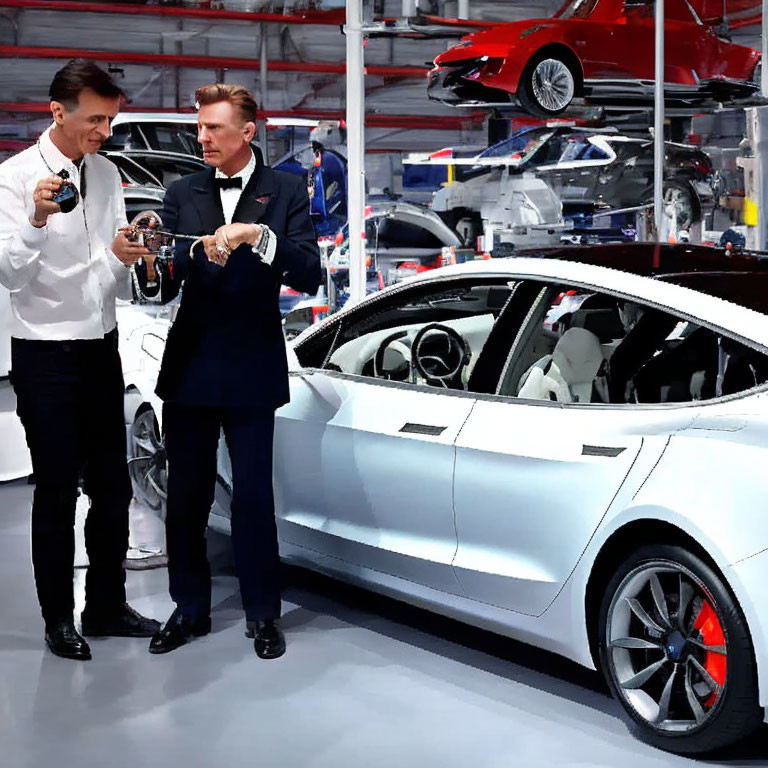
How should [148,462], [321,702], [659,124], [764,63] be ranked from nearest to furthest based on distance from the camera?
1. [321,702]
2. [148,462]
3. [659,124]
4. [764,63]

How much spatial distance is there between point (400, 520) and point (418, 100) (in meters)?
5.48

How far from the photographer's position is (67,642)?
461 centimetres

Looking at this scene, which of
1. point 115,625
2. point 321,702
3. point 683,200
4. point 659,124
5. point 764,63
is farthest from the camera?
point 764,63

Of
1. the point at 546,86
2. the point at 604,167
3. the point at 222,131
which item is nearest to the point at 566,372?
the point at 222,131

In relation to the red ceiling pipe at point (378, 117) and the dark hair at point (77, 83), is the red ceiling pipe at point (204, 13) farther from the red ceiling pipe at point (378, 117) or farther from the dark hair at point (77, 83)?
the dark hair at point (77, 83)

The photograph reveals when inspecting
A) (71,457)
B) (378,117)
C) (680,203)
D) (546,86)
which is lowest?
(71,457)

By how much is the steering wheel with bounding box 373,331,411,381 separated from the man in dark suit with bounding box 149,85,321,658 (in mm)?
396

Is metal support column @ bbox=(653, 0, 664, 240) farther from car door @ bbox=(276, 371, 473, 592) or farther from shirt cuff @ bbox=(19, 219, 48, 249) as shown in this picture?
shirt cuff @ bbox=(19, 219, 48, 249)

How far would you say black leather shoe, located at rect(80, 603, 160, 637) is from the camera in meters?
4.84

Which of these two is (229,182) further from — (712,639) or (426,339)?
(712,639)

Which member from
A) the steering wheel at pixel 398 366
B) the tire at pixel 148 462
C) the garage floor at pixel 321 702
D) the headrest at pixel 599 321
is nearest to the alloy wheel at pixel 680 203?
the tire at pixel 148 462

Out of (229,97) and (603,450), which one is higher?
(229,97)

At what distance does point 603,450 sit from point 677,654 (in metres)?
0.54

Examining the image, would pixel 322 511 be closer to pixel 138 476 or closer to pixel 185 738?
pixel 185 738
